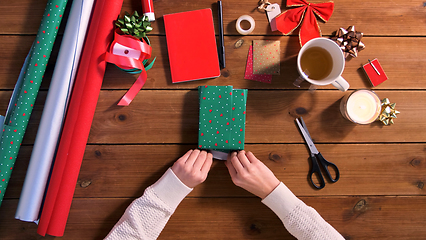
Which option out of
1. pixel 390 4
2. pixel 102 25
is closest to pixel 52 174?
pixel 102 25

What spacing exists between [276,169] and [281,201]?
11 centimetres

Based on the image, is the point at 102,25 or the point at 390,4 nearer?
the point at 102,25

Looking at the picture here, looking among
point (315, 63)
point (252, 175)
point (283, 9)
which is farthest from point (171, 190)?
point (283, 9)

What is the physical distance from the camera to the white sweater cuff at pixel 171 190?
2.39ft

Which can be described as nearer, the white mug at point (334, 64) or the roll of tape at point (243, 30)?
the white mug at point (334, 64)

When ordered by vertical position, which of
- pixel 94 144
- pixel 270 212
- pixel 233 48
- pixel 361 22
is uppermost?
pixel 361 22

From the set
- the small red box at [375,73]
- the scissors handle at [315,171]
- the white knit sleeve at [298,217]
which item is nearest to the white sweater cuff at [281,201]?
the white knit sleeve at [298,217]

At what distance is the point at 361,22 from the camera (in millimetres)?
816

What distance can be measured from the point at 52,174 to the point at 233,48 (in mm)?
712

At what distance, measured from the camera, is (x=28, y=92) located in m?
0.73

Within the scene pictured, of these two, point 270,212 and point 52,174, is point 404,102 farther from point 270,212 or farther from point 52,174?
point 52,174

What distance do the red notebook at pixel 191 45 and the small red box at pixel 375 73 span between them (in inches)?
20.6

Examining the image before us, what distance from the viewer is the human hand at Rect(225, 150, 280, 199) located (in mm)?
735

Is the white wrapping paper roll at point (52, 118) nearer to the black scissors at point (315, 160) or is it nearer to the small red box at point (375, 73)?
the black scissors at point (315, 160)
